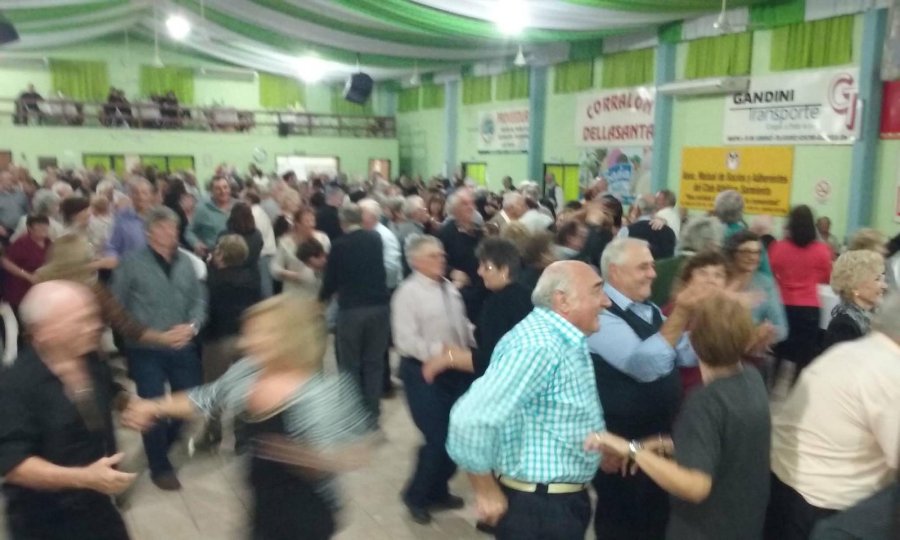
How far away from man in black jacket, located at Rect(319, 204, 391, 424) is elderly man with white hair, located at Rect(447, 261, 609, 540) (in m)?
2.26

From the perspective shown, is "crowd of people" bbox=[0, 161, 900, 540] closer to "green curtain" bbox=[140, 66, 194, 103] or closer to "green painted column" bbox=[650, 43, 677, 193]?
"green painted column" bbox=[650, 43, 677, 193]

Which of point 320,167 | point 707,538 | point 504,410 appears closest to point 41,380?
point 504,410

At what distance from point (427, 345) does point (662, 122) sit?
7581mm

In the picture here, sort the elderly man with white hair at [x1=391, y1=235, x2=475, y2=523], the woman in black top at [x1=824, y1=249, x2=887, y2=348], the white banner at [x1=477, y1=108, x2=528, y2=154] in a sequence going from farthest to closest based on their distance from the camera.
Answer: the white banner at [x1=477, y1=108, x2=528, y2=154], the elderly man with white hair at [x1=391, y1=235, x2=475, y2=523], the woman in black top at [x1=824, y1=249, x2=887, y2=348]

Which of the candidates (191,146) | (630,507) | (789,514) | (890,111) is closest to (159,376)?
(630,507)

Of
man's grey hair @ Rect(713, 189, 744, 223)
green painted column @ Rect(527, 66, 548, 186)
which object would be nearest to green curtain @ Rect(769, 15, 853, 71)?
man's grey hair @ Rect(713, 189, 744, 223)

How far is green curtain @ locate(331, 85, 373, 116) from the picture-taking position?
1870 centimetres

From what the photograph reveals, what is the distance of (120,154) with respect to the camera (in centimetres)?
1462

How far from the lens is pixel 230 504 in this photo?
369 centimetres

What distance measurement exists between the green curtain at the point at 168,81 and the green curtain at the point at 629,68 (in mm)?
10209

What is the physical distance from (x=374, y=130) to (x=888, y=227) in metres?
12.3

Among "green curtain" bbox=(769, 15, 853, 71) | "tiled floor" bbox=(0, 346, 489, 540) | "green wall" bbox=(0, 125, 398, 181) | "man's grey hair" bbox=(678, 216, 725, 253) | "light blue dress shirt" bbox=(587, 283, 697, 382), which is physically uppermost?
"green curtain" bbox=(769, 15, 853, 71)

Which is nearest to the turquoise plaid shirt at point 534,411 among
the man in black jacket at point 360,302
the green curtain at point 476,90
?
the man in black jacket at point 360,302

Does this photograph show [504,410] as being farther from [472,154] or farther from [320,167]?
[320,167]
